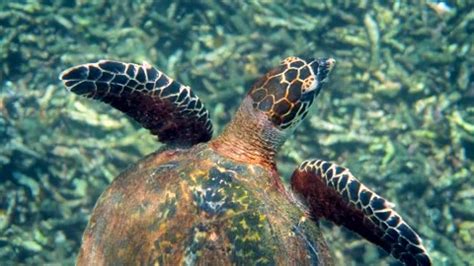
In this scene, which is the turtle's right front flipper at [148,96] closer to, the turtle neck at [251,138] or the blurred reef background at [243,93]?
the turtle neck at [251,138]

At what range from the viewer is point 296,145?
214 inches

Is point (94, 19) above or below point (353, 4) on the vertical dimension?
below

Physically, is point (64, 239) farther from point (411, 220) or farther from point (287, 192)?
point (411, 220)

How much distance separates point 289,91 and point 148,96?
109 cm

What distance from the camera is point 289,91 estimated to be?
3371mm

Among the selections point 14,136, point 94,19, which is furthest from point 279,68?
point 94,19

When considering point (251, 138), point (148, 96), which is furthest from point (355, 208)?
point (148, 96)

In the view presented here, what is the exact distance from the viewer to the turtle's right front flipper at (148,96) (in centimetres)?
330

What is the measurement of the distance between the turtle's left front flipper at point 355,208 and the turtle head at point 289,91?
403 mm

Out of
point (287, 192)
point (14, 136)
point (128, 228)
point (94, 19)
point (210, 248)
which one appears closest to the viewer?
point (210, 248)

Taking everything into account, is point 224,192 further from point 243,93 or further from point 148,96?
point 243,93

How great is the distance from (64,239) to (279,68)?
3077mm

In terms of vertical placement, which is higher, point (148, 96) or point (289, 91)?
point (289, 91)

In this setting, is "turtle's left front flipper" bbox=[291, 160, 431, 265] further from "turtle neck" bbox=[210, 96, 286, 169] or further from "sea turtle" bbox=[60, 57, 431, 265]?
"turtle neck" bbox=[210, 96, 286, 169]
